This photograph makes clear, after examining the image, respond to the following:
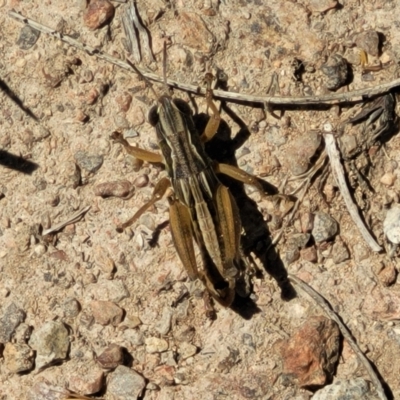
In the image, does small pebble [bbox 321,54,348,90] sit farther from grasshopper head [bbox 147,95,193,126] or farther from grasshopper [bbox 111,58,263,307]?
grasshopper head [bbox 147,95,193,126]

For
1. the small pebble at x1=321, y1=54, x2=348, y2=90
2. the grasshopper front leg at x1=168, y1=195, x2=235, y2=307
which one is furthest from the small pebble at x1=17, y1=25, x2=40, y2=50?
the small pebble at x1=321, y1=54, x2=348, y2=90

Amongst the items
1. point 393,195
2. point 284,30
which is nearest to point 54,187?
point 284,30

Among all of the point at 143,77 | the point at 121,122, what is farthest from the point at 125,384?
the point at 143,77

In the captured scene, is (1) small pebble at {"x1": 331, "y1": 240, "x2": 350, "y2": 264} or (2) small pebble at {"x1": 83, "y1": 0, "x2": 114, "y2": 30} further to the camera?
(2) small pebble at {"x1": 83, "y1": 0, "x2": 114, "y2": 30}

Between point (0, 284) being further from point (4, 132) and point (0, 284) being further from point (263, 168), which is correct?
point (263, 168)

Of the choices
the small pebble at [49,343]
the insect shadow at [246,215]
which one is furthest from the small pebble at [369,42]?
the small pebble at [49,343]

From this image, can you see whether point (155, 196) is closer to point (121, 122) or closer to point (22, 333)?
point (121, 122)

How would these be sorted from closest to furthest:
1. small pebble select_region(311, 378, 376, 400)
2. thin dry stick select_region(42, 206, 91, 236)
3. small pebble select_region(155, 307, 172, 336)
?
small pebble select_region(311, 378, 376, 400), small pebble select_region(155, 307, 172, 336), thin dry stick select_region(42, 206, 91, 236)
